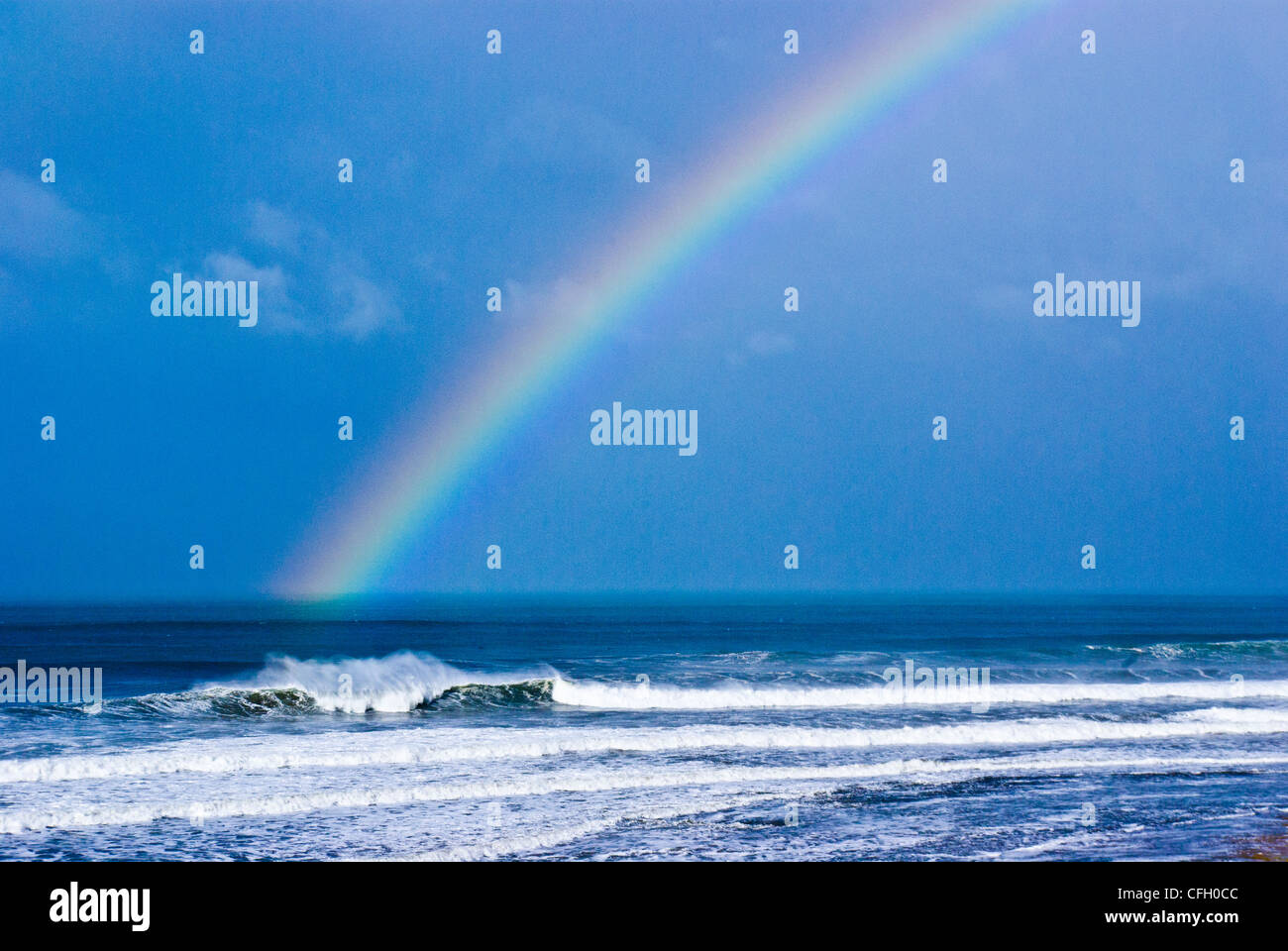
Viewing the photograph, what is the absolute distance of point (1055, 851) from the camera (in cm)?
1003

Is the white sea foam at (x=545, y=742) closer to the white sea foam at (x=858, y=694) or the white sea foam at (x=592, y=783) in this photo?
the white sea foam at (x=592, y=783)

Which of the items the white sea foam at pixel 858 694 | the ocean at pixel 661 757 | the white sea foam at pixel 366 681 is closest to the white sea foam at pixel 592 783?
the ocean at pixel 661 757

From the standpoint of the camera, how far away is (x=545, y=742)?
17000 mm

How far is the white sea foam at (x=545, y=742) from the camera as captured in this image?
48.2 ft

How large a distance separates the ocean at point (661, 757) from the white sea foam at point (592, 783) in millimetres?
60

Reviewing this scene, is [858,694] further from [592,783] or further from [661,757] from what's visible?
[592,783]

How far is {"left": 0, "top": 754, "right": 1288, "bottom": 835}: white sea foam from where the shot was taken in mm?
11664

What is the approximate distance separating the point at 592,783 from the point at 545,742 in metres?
3.43

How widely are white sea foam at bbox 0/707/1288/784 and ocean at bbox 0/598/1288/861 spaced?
0.27 ft

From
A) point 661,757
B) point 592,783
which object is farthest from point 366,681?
point 592,783
